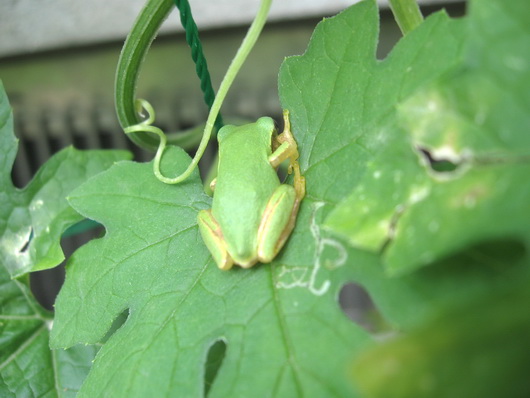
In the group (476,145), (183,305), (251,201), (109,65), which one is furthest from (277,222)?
(109,65)

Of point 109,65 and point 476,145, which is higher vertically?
point 476,145

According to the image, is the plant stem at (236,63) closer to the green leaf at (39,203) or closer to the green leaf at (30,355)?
the green leaf at (39,203)

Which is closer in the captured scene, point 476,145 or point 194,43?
point 476,145

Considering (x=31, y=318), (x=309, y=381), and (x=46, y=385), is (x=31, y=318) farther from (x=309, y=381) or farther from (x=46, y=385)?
(x=309, y=381)

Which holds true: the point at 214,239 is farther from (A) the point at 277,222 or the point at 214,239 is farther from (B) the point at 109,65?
(B) the point at 109,65

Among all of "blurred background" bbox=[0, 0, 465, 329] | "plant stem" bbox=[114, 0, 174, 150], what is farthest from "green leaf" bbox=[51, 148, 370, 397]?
"blurred background" bbox=[0, 0, 465, 329]

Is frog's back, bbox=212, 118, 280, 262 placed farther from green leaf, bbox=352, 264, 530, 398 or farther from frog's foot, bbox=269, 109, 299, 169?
green leaf, bbox=352, 264, 530, 398

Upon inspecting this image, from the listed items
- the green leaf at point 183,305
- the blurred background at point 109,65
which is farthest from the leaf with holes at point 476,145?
Answer: the blurred background at point 109,65
